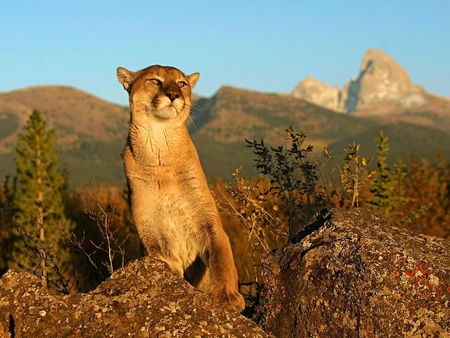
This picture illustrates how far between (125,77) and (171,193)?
76.7 inches

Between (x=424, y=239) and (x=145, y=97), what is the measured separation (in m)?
3.62

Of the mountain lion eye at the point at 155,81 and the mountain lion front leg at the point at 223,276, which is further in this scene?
the mountain lion eye at the point at 155,81

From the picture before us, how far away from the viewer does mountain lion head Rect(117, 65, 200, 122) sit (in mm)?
7633

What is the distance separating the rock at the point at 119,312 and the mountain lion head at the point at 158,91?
282 cm

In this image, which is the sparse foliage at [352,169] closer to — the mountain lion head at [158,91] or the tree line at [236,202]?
the tree line at [236,202]

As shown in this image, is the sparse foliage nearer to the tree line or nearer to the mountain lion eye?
the tree line

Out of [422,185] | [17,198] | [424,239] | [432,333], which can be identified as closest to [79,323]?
[432,333]

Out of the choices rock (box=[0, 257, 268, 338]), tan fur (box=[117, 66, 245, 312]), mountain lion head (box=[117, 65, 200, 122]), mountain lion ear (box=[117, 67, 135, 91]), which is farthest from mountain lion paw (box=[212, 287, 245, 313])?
mountain lion ear (box=[117, 67, 135, 91])

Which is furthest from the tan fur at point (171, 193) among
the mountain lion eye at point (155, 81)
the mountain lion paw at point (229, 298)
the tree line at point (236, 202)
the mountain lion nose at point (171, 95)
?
Answer: the tree line at point (236, 202)

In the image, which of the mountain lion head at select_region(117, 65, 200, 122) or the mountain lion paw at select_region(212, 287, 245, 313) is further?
the mountain lion head at select_region(117, 65, 200, 122)

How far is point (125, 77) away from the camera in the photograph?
853 centimetres

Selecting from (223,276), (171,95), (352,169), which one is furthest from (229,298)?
(352,169)

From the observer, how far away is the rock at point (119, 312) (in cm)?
483

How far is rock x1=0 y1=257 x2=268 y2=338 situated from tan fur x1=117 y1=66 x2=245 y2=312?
1.87 m
